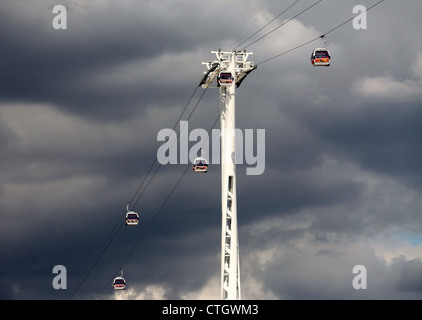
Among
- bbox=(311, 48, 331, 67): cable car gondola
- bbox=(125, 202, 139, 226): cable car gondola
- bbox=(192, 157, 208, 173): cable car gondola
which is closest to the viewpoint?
bbox=(311, 48, 331, 67): cable car gondola

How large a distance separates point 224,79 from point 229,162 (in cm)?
508

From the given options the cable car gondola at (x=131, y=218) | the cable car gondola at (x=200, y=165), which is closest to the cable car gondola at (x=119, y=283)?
the cable car gondola at (x=131, y=218)

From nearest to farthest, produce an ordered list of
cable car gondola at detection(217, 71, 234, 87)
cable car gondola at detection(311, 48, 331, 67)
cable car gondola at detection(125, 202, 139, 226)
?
cable car gondola at detection(311, 48, 331, 67) → cable car gondola at detection(217, 71, 234, 87) → cable car gondola at detection(125, 202, 139, 226)

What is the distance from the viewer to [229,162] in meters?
58.6

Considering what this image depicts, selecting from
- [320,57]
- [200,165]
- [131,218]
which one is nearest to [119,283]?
[131,218]

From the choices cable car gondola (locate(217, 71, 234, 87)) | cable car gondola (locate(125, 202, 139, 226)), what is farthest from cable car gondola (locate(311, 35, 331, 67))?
cable car gondola (locate(125, 202, 139, 226))

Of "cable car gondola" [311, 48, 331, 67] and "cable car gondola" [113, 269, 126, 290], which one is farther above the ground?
"cable car gondola" [311, 48, 331, 67]

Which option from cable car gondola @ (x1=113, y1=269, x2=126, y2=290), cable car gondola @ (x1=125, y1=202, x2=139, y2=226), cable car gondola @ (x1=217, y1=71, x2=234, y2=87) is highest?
cable car gondola @ (x1=217, y1=71, x2=234, y2=87)

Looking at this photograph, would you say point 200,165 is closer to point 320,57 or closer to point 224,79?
point 224,79

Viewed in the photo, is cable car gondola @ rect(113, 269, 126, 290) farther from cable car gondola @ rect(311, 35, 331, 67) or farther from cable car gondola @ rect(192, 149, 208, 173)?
cable car gondola @ rect(311, 35, 331, 67)

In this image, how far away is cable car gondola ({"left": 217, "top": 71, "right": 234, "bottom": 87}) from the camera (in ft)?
191

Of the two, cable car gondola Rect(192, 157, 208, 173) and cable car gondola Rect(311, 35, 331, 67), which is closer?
cable car gondola Rect(311, 35, 331, 67)
